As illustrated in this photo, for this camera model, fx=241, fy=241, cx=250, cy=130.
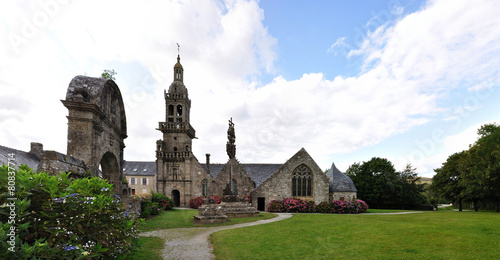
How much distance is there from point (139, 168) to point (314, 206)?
41599 millimetres

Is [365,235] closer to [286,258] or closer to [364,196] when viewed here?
[286,258]

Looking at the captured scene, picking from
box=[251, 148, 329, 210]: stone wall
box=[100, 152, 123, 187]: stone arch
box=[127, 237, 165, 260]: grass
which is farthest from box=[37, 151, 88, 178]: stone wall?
box=[251, 148, 329, 210]: stone wall

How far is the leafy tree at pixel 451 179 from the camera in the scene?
32.2 m

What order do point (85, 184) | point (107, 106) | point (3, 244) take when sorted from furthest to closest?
1. point (107, 106)
2. point (85, 184)
3. point (3, 244)

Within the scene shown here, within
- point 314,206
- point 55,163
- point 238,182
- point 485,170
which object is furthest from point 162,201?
point 485,170

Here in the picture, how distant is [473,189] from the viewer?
27.6 meters

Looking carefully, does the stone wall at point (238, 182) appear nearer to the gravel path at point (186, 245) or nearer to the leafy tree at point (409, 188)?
the gravel path at point (186, 245)

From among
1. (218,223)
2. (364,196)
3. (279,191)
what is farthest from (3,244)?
(364,196)

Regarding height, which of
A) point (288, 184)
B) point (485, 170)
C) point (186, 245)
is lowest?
point (288, 184)

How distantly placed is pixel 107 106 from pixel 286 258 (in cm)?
927

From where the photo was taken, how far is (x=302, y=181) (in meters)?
29.6

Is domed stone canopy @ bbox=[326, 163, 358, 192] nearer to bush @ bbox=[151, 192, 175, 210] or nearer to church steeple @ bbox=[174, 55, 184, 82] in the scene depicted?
bush @ bbox=[151, 192, 175, 210]

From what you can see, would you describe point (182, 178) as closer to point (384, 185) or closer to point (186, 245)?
point (186, 245)

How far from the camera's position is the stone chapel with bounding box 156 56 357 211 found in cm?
2928
